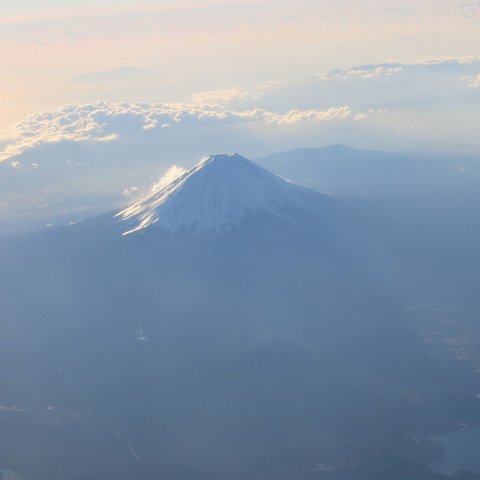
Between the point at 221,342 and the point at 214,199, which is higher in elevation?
the point at 214,199

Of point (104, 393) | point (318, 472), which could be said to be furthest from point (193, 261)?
point (318, 472)

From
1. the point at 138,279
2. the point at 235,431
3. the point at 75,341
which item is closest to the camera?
the point at 235,431

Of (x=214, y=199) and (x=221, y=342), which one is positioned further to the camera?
(x=214, y=199)

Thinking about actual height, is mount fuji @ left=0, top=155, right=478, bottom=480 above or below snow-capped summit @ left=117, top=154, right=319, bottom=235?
below

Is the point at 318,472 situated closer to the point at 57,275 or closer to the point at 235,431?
the point at 235,431

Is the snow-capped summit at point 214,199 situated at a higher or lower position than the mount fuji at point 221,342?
higher

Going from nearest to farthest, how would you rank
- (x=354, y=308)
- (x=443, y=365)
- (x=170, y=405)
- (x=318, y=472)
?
(x=318, y=472), (x=170, y=405), (x=443, y=365), (x=354, y=308)

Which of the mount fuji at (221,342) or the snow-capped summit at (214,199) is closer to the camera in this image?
the mount fuji at (221,342)

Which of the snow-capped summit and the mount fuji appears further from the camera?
the snow-capped summit
